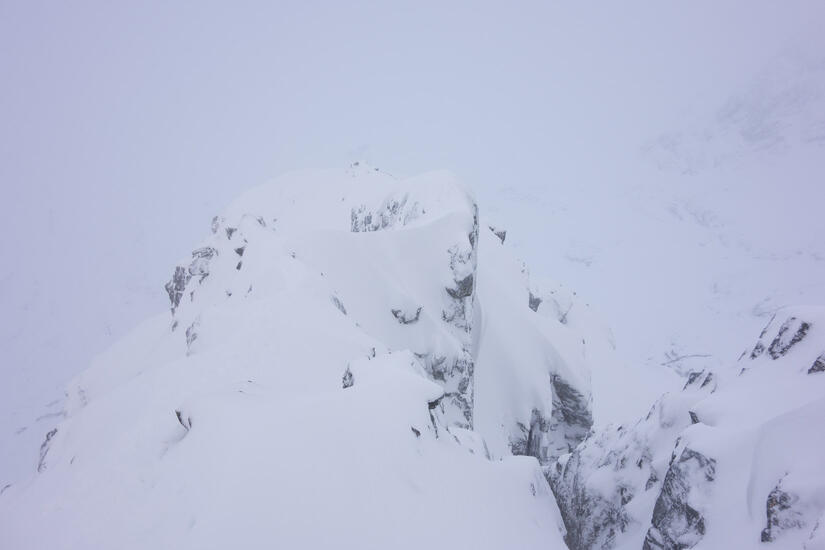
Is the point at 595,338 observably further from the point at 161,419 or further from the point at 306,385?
the point at 161,419

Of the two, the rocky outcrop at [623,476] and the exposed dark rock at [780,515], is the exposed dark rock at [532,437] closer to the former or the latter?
the rocky outcrop at [623,476]

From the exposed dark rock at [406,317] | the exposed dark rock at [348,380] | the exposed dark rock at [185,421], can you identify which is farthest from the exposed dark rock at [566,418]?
the exposed dark rock at [185,421]

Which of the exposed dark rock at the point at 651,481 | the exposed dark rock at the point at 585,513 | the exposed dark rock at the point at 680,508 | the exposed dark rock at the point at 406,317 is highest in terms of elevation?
the exposed dark rock at the point at 680,508

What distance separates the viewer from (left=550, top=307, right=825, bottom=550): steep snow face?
7207 mm

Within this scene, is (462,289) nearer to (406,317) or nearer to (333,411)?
(406,317)

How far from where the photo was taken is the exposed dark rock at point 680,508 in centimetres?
852

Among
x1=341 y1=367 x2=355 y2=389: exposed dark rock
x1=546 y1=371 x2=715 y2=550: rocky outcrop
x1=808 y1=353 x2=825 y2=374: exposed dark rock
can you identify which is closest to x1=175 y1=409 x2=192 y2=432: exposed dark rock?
x1=341 y1=367 x2=355 y2=389: exposed dark rock

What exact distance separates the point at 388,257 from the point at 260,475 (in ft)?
61.1

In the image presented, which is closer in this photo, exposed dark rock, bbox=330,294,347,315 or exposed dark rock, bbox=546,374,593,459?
exposed dark rock, bbox=330,294,347,315

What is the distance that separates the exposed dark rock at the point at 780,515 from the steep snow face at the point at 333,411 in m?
4.92


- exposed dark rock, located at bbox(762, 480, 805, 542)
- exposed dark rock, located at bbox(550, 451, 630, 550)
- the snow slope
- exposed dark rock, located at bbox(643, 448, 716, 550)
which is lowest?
the snow slope

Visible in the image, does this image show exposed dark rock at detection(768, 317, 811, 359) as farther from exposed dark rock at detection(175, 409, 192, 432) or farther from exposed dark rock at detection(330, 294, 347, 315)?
exposed dark rock at detection(330, 294, 347, 315)

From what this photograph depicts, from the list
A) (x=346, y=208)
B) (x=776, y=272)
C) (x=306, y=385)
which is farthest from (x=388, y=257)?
(x=776, y=272)

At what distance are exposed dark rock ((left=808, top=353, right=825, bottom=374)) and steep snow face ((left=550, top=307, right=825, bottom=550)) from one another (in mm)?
21
